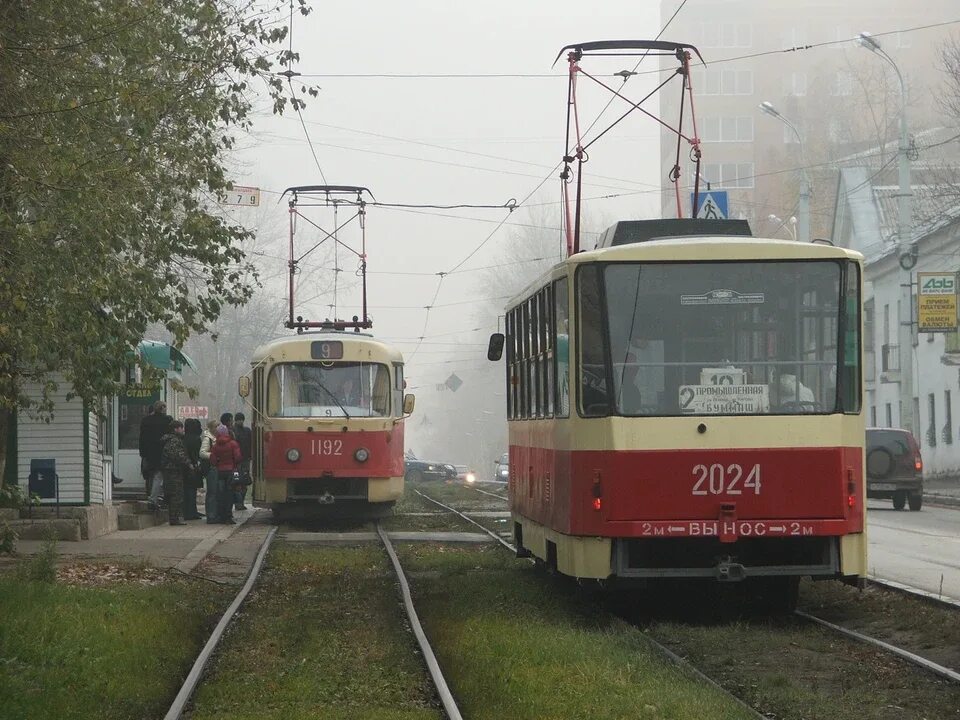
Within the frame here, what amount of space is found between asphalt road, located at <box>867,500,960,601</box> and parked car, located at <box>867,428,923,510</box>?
55 cm

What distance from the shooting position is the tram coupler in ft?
40.3

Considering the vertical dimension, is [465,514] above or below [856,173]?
below

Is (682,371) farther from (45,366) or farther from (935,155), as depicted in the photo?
(935,155)

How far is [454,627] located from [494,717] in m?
3.67

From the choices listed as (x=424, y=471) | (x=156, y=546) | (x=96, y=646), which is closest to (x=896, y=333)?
(x=424, y=471)

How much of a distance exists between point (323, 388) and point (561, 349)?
44.7 ft

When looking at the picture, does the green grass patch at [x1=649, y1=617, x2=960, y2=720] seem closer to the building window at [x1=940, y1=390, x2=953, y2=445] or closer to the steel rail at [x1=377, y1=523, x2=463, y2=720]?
the steel rail at [x1=377, y1=523, x2=463, y2=720]

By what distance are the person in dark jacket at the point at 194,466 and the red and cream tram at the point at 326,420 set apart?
1.37 m

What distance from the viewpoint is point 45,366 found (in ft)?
55.0

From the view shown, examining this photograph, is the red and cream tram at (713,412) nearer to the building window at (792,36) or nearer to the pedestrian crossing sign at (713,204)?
the pedestrian crossing sign at (713,204)

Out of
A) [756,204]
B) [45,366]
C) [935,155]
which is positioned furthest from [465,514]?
[756,204]

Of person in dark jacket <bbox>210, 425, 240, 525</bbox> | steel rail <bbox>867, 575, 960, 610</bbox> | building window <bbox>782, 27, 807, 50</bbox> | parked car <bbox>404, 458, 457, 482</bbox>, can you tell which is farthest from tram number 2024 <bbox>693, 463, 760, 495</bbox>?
building window <bbox>782, 27, 807, 50</bbox>

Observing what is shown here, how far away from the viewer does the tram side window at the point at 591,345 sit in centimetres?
1253

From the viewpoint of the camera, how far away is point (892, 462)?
33.8 meters
